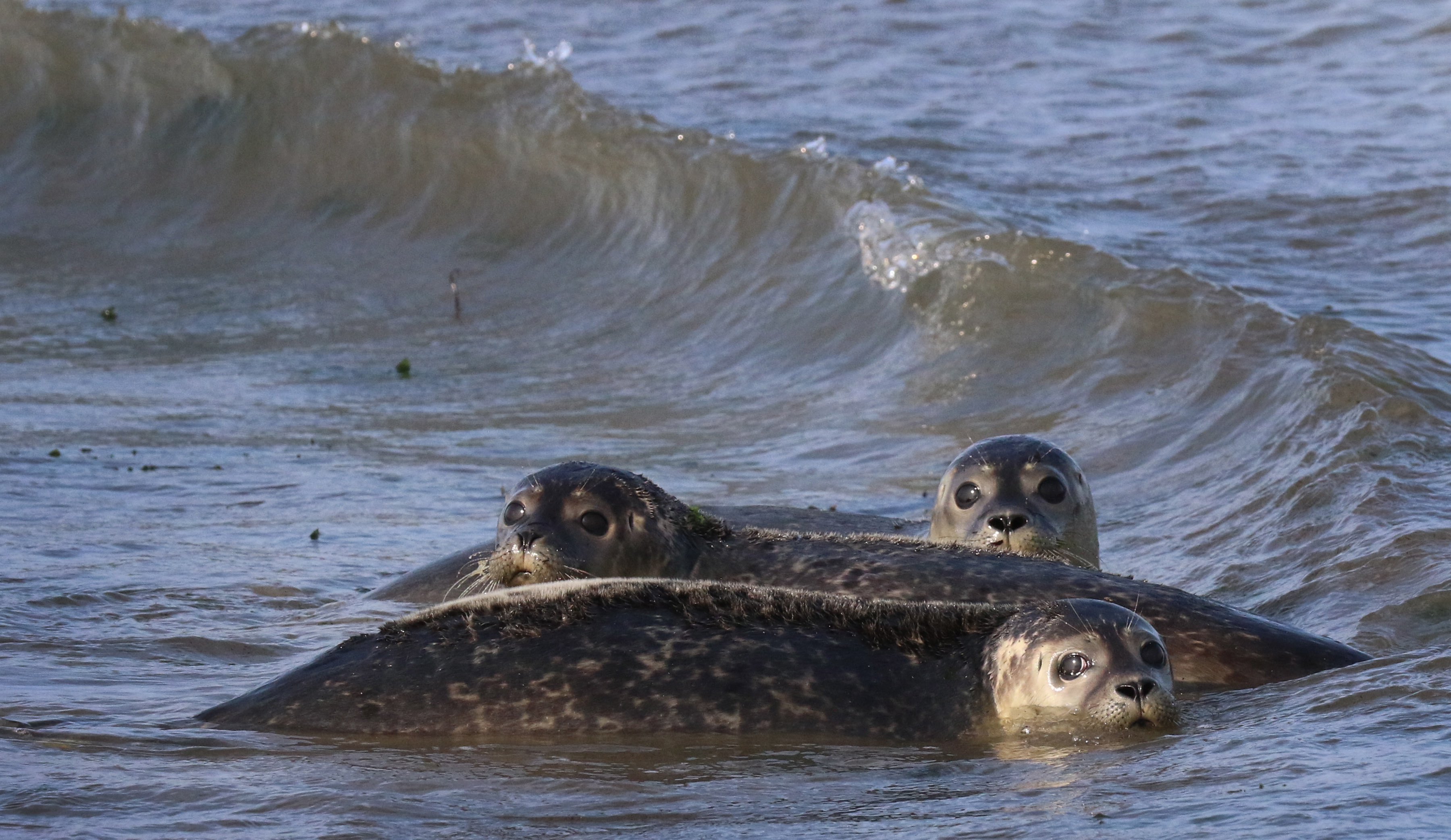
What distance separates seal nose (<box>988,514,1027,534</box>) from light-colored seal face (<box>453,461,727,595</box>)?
3.91ft

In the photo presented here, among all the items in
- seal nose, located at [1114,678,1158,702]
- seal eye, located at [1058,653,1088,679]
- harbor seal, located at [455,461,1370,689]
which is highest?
harbor seal, located at [455,461,1370,689]

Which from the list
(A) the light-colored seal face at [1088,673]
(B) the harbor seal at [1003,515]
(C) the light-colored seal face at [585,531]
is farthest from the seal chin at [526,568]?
(A) the light-colored seal face at [1088,673]

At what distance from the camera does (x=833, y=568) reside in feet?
24.9

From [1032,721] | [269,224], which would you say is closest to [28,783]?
[1032,721]

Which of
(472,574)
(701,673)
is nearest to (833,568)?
(472,574)

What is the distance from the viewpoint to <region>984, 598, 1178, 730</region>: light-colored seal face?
19.4 ft

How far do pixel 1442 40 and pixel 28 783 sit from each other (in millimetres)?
19251

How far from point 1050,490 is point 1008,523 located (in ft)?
0.83

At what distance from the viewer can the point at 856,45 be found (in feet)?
78.3

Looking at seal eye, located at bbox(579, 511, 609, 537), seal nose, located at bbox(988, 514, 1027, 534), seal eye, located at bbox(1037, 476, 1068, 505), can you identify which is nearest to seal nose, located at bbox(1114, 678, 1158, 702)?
seal nose, located at bbox(988, 514, 1027, 534)

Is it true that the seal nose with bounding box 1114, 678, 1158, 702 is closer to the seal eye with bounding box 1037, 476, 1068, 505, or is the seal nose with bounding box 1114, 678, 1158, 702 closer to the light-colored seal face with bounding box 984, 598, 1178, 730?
the light-colored seal face with bounding box 984, 598, 1178, 730

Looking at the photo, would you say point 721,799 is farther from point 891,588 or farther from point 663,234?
point 663,234

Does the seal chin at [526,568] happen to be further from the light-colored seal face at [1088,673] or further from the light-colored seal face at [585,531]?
the light-colored seal face at [1088,673]

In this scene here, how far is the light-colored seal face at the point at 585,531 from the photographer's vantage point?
7.41 meters
